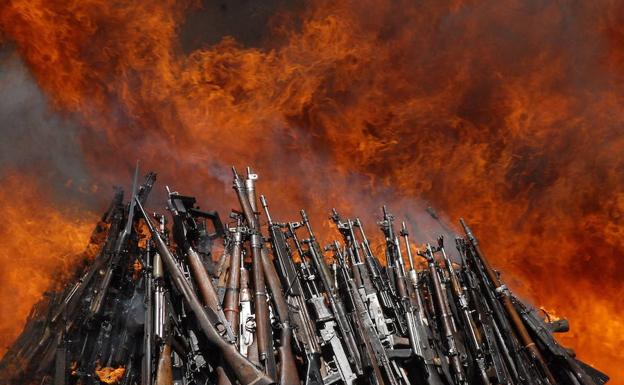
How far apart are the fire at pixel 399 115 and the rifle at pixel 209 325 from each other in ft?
33.6

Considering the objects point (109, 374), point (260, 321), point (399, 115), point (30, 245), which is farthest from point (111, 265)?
point (399, 115)

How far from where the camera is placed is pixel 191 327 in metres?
10.2

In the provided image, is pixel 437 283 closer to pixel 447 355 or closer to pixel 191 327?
pixel 447 355

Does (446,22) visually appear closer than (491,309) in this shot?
No

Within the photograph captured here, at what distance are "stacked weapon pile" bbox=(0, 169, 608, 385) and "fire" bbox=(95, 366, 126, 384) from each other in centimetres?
3

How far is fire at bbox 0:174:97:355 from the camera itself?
1364 cm

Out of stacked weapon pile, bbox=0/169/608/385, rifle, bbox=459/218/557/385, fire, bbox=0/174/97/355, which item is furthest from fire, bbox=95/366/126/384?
rifle, bbox=459/218/557/385

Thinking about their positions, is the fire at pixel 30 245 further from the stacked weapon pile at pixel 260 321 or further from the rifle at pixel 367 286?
the rifle at pixel 367 286

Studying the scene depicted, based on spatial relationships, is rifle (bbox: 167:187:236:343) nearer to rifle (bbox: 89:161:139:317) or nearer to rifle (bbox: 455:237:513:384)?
rifle (bbox: 89:161:139:317)

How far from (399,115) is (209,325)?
16.8 meters

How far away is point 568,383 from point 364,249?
22.3 feet

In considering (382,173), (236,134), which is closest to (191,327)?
(236,134)

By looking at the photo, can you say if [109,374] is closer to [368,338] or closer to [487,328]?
[368,338]

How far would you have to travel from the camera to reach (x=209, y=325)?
8555 millimetres
